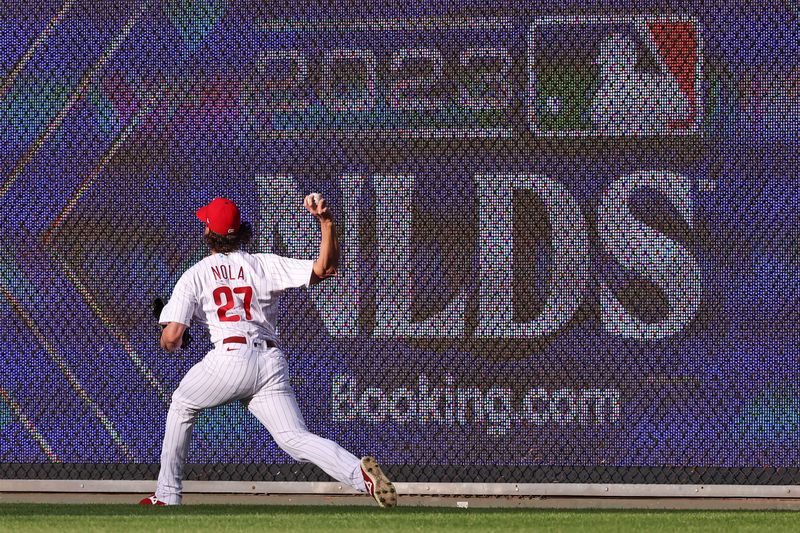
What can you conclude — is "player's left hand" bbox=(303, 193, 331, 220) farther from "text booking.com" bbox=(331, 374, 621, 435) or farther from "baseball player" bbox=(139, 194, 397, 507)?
"text booking.com" bbox=(331, 374, 621, 435)

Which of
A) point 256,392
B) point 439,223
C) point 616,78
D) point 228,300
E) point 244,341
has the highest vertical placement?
point 616,78

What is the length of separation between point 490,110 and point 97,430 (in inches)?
108

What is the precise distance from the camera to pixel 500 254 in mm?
6938

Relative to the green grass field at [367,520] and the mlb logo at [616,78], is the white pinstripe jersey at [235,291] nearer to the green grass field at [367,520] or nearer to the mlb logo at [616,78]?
the green grass field at [367,520]

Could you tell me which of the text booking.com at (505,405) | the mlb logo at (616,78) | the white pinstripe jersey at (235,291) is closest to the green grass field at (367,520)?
the text booking.com at (505,405)

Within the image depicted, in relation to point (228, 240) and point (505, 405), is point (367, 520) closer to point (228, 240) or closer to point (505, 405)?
point (228, 240)

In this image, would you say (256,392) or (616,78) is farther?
(616,78)

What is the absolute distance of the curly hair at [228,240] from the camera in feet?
19.6

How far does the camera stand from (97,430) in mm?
7188

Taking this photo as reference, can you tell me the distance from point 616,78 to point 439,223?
3.92ft

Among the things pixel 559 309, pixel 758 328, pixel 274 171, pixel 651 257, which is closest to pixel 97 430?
pixel 274 171

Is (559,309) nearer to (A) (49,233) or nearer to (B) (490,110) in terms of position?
(B) (490,110)

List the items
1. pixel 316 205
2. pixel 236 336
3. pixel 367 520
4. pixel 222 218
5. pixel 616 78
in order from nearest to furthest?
pixel 367 520 → pixel 316 205 → pixel 236 336 → pixel 222 218 → pixel 616 78

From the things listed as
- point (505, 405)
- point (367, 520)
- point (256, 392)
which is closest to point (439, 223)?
point (505, 405)
